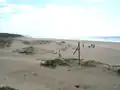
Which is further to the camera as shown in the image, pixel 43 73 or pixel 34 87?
pixel 43 73

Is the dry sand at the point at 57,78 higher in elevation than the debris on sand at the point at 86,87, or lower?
higher

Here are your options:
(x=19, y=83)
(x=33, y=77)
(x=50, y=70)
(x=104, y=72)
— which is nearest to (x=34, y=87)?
(x=19, y=83)

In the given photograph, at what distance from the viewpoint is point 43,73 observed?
840 centimetres

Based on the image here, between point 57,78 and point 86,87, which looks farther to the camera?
point 57,78

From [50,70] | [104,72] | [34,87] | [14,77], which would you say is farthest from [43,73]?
[104,72]

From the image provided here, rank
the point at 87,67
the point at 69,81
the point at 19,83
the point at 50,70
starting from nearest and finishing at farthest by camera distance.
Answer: the point at 19,83 → the point at 69,81 → the point at 50,70 → the point at 87,67

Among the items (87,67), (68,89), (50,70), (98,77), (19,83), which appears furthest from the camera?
(87,67)

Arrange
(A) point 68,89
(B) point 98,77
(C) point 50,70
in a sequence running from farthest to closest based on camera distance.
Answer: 1. (C) point 50,70
2. (B) point 98,77
3. (A) point 68,89

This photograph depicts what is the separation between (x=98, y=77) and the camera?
26.9 feet

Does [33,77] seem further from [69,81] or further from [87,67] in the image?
[87,67]

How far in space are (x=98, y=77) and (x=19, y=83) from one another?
9.67ft

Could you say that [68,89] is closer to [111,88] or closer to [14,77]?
[111,88]

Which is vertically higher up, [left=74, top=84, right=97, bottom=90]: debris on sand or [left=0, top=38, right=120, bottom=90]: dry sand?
[left=0, top=38, right=120, bottom=90]: dry sand

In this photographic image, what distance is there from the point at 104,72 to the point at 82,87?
2.44m
